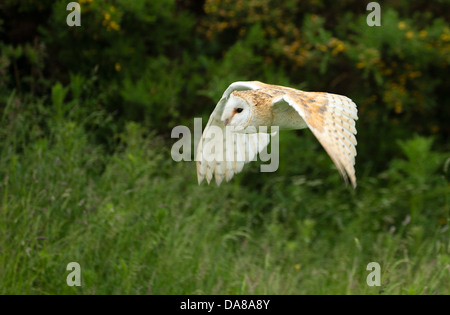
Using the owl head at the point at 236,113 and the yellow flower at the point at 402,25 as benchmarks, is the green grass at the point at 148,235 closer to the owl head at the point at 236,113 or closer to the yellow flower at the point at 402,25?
the owl head at the point at 236,113

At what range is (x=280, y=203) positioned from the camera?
19.2ft

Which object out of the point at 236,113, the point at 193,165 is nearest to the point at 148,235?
the point at 236,113

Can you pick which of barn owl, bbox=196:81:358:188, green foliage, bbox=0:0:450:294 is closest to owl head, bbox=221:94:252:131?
barn owl, bbox=196:81:358:188

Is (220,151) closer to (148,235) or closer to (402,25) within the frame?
(148,235)

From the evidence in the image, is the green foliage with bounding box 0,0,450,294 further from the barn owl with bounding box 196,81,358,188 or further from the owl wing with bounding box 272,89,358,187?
the owl wing with bounding box 272,89,358,187

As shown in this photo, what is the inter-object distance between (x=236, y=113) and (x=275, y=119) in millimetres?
243

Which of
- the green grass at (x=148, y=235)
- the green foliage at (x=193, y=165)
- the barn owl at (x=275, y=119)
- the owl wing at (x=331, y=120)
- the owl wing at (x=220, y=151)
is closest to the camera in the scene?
the owl wing at (x=331, y=120)

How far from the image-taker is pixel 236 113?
3.51 metres

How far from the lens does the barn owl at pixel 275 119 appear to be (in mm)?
2711

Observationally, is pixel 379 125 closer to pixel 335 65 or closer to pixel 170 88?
pixel 335 65

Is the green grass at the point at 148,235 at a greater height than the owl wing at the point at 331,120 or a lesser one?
lesser

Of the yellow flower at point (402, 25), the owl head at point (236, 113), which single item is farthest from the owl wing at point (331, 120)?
the yellow flower at point (402, 25)

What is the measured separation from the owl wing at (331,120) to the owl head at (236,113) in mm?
222
